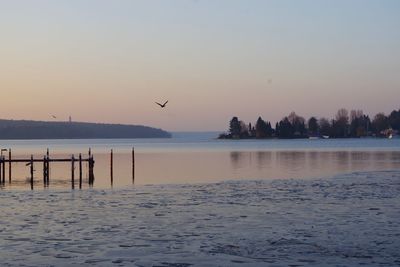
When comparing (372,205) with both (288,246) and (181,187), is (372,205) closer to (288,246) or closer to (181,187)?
(288,246)

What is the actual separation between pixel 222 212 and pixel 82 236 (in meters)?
7.09

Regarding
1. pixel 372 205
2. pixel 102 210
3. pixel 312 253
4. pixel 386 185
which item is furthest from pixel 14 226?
pixel 386 185

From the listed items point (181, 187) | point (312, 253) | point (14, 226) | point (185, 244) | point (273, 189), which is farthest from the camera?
point (181, 187)

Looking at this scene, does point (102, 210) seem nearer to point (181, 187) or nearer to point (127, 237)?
point (127, 237)

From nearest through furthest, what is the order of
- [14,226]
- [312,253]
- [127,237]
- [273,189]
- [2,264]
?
[2,264], [312,253], [127,237], [14,226], [273,189]

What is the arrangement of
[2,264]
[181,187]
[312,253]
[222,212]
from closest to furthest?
1. [2,264]
2. [312,253]
3. [222,212]
4. [181,187]

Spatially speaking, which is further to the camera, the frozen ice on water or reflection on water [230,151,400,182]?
reflection on water [230,151,400,182]

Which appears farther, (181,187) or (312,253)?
(181,187)

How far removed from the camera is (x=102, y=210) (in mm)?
25734

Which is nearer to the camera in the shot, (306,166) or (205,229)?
(205,229)

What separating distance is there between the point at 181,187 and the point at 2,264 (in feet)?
78.0

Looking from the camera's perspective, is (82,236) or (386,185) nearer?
(82,236)

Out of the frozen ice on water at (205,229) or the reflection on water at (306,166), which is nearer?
the frozen ice on water at (205,229)

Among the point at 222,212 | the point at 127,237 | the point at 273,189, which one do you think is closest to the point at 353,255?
the point at 127,237
